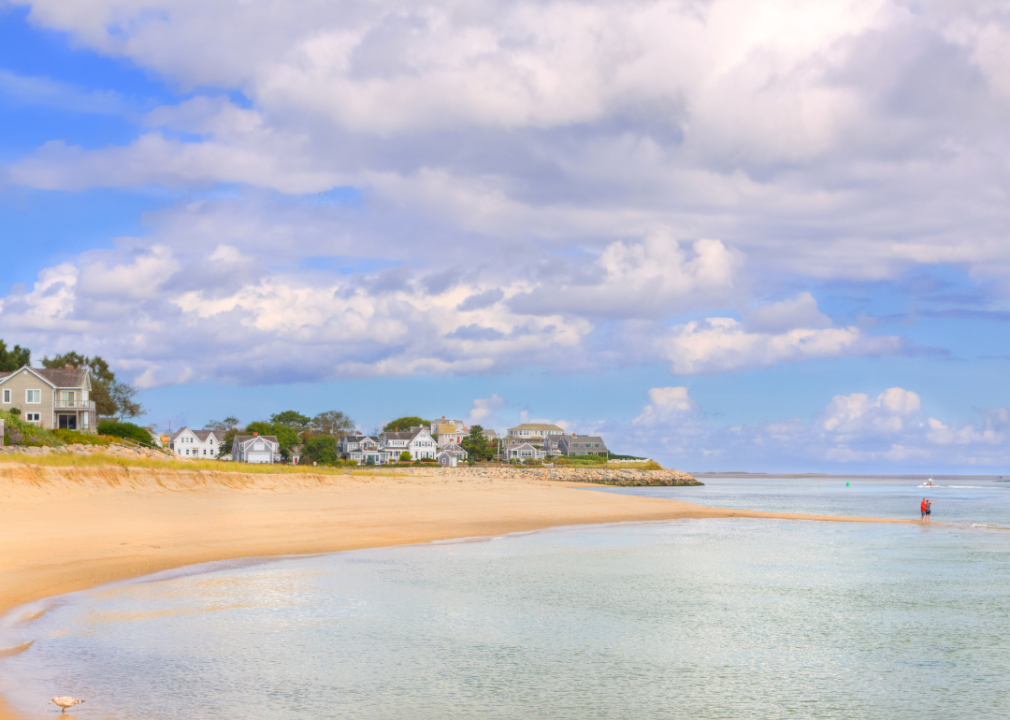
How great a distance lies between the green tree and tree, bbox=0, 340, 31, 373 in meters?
51.6

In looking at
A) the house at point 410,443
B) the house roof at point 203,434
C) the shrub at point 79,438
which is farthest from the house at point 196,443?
the shrub at point 79,438

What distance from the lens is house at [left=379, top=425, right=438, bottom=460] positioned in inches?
6658

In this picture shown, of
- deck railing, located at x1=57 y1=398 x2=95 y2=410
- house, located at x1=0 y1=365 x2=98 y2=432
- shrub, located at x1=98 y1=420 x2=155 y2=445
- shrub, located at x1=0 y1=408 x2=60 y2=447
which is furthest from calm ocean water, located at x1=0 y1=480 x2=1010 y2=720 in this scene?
house, located at x1=0 y1=365 x2=98 y2=432

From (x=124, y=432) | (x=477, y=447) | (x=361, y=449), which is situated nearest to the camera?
(x=124, y=432)

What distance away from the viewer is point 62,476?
38.8m

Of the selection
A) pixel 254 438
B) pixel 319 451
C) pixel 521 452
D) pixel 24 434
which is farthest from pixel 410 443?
pixel 24 434

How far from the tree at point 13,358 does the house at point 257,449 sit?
4213cm

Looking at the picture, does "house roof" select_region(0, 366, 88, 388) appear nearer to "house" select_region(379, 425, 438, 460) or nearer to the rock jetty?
the rock jetty

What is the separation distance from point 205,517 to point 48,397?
54.4 m

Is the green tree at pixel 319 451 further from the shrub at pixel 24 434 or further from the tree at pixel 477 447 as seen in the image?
the shrub at pixel 24 434

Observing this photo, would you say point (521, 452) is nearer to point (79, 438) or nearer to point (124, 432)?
point (124, 432)

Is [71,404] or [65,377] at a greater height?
[65,377]

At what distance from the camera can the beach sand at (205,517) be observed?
2461 centimetres

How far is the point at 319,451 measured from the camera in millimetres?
140500
